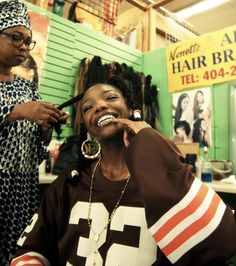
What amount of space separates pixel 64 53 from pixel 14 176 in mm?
1403

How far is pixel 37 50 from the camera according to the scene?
2.11 metres

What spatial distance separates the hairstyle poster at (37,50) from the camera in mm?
2049

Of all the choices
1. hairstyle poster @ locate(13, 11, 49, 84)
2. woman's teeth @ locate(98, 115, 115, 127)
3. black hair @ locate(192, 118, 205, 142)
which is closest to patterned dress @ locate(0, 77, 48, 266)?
woman's teeth @ locate(98, 115, 115, 127)

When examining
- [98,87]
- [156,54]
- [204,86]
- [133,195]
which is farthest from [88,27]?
[133,195]

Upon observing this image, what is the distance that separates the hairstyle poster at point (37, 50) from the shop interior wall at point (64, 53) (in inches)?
1.7

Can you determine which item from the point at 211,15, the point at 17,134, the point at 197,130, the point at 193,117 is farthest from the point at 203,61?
the point at 211,15

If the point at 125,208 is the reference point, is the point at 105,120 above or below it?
above

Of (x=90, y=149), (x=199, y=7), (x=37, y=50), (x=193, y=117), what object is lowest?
(x=90, y=149)

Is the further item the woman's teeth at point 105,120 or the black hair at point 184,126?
the black hair at point 184,126

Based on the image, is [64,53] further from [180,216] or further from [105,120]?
[180,216]

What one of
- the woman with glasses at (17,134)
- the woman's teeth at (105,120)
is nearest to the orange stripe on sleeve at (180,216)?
the woman's teeth at (105,120)

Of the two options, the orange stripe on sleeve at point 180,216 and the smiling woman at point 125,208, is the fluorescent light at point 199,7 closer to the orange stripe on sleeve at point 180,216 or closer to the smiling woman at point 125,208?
the smiling woman at point 125,208

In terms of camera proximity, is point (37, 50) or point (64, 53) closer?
point (37, 50)

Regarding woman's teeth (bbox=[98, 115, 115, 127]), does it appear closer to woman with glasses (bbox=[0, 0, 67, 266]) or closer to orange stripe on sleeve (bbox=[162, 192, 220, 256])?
woman with glasses (bbox=[0, 0, 67, 266])
